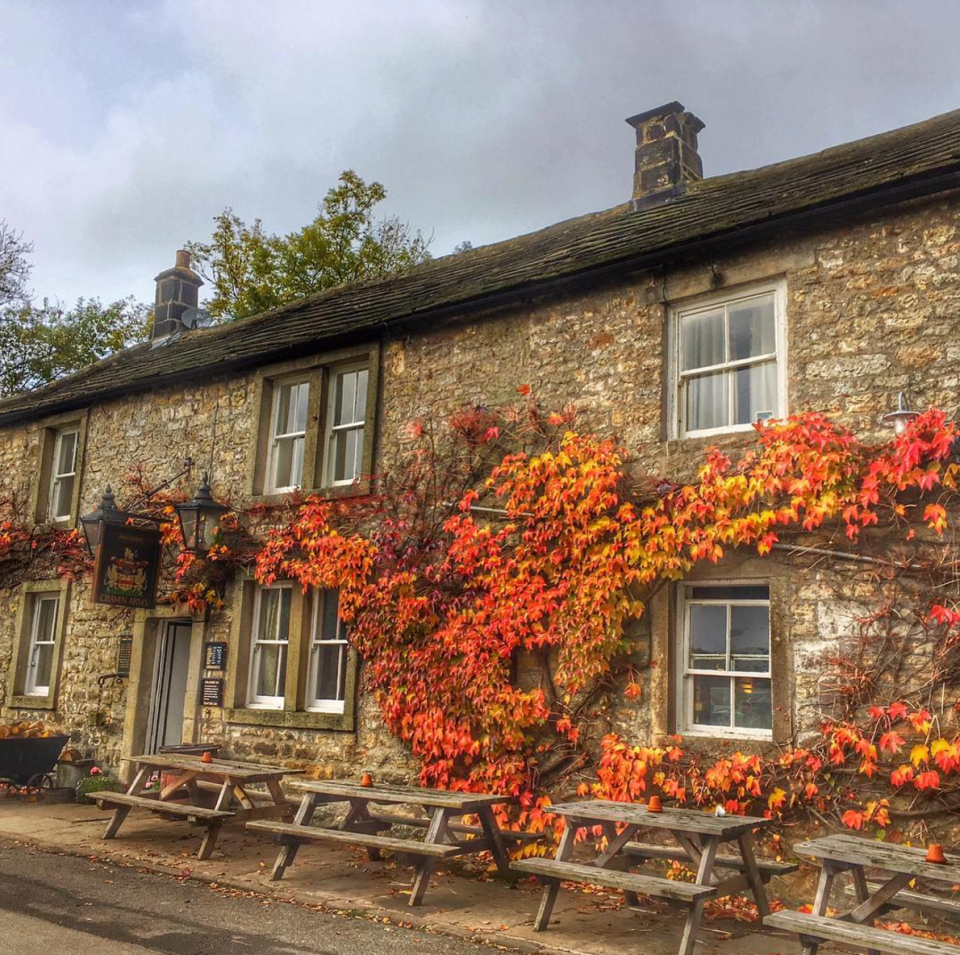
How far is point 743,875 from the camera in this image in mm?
6527

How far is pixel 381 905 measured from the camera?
7.13 meters

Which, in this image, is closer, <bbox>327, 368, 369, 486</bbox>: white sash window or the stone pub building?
the stone pub building

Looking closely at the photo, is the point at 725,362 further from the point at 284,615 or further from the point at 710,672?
the point at 284,615

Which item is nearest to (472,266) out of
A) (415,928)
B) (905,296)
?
(905,296)

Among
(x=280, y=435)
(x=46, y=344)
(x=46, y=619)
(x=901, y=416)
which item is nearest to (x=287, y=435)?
(x=280, y=435)

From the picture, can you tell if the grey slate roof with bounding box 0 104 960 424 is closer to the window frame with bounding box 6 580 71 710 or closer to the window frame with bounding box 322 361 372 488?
the window frame with bounding box 322 361 372 488

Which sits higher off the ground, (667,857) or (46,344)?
(46,344)

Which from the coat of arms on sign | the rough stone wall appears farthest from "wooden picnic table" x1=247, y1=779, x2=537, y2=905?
the coat of arms on sign

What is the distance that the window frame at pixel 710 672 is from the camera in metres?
7.80

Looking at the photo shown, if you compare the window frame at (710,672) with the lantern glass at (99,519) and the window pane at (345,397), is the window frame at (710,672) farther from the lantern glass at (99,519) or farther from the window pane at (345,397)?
the lantern glass at (99,519)

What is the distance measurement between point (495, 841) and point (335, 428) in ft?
18.1

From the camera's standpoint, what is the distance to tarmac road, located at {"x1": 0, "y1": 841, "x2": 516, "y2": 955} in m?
5.98

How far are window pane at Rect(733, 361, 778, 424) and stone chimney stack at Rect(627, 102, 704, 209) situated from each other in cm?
372

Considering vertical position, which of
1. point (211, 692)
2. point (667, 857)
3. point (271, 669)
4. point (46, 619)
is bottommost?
point (667, 857)
